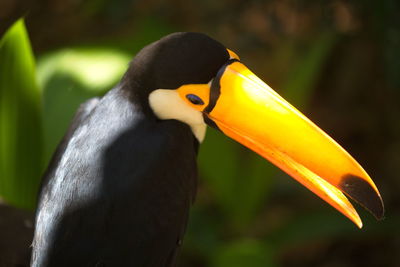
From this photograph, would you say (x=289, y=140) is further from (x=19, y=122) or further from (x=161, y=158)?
(x=19, y=122)

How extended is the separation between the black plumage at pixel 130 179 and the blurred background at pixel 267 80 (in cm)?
50

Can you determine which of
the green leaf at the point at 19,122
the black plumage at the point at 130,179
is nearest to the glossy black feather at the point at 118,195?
the black plumage at the point at 130,179

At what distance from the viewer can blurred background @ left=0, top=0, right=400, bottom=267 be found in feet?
8.64

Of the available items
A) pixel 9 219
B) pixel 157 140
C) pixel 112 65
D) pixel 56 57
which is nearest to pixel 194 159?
pixel 157 140

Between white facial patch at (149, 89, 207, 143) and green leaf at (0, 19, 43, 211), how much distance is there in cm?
76

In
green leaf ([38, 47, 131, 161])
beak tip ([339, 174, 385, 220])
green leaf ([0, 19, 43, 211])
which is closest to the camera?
beak tip ([339, 174, 385, 220])

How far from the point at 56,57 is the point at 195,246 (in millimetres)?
1011

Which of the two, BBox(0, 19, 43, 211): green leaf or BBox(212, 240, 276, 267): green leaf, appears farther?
BBox(212, 240, 276, 267): green leaf

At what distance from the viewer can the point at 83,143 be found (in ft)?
6.59

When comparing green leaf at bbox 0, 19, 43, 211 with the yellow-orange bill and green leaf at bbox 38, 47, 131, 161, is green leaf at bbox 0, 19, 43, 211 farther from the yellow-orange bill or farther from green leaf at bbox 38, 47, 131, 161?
the yellow-orange bill

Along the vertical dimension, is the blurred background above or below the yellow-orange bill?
below

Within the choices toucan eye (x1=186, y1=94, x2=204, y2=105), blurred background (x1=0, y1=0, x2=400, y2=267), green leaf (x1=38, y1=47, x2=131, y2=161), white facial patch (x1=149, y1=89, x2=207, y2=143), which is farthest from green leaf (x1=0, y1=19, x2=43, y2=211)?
toucan eye (x1=186, y1=94, x2=204, y2=105)

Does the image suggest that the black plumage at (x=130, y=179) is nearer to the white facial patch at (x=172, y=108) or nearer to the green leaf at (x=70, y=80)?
the white facial patch at (x=172, y=108)

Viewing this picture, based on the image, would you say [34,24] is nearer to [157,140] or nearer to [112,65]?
[112,65]
